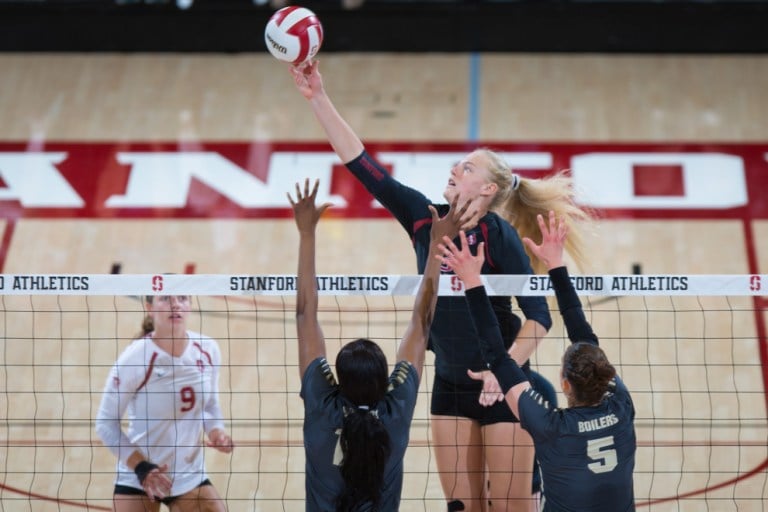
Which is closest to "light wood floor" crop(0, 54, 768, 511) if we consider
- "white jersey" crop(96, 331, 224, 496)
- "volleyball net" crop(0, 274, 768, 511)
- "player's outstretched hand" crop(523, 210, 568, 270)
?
"volleyball net" crop(0, 274, 768, 511)

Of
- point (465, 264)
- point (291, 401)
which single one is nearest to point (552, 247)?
point (465, 264)

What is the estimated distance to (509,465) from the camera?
18.5 feet

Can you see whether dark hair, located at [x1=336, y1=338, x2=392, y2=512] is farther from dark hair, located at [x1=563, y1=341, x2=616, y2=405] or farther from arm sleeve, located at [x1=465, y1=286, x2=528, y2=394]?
dark hair, located at [x1=563, y1=341, x2=616, y2=405]

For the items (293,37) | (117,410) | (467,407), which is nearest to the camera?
(467,407)

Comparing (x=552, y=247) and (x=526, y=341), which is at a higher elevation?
(x=552, y=247)

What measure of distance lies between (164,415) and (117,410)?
32 cm

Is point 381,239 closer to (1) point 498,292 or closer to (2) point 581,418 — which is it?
(1) point 498,292

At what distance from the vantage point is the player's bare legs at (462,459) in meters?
5.75

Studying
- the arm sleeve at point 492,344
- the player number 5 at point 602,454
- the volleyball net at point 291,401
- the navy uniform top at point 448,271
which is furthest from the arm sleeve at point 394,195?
the player number 5 at point 602,454

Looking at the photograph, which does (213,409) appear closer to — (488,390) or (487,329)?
(488,390)

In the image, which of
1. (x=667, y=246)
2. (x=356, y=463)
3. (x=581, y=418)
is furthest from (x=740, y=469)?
(x=356, y=463)

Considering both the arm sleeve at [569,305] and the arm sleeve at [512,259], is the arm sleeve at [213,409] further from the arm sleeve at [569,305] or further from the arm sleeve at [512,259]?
the arm sleeve at [569,305]

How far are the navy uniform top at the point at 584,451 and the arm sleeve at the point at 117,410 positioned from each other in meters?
2.90

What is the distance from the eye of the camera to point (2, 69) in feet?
43.5
